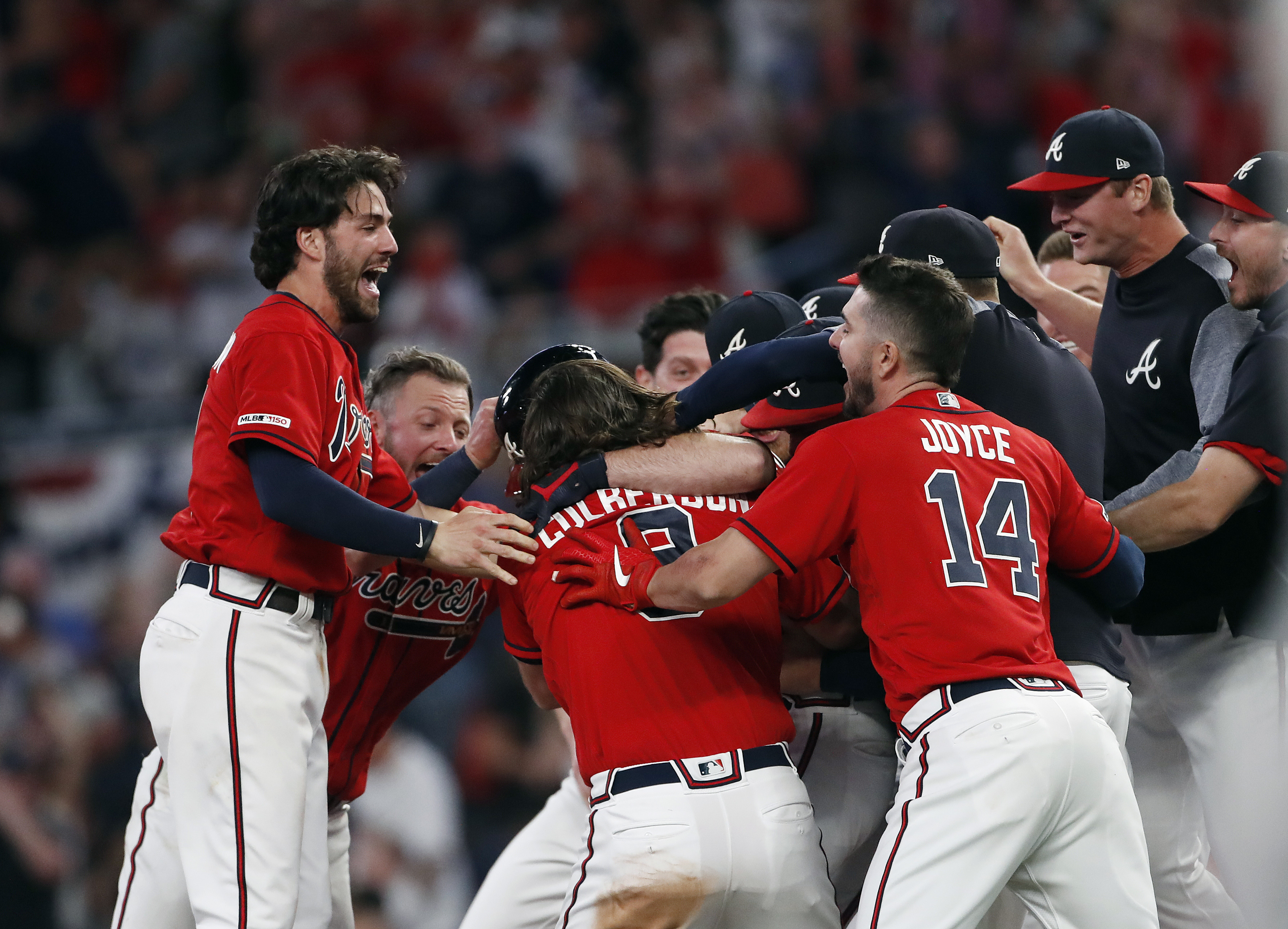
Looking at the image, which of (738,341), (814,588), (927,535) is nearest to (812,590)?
(814,588)

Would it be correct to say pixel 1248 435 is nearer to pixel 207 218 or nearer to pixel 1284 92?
pixel 1284 92

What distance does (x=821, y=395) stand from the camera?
11.6 feet

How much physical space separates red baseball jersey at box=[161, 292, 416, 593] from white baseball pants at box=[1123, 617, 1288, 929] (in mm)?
2435

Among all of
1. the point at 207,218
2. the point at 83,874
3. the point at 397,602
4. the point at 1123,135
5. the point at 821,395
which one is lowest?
the point at 83,874

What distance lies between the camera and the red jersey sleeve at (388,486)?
386 centimetres

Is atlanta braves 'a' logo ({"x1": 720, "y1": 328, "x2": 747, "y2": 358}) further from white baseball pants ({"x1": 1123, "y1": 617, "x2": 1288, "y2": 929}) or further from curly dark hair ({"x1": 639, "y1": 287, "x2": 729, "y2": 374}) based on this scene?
white baseball pants ({"x1": 1123, "y1": 617, "x2": 1288, "y2": 929})

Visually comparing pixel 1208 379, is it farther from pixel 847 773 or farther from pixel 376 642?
pixel 376 642

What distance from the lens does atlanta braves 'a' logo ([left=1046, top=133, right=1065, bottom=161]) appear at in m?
4.07

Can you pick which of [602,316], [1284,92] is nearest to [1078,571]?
[1284,92]

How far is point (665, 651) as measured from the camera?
3176 mm

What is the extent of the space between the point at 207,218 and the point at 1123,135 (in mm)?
7294

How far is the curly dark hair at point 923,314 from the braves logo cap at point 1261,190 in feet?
3.54

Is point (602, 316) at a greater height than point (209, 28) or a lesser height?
lesser

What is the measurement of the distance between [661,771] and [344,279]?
1558 mm
